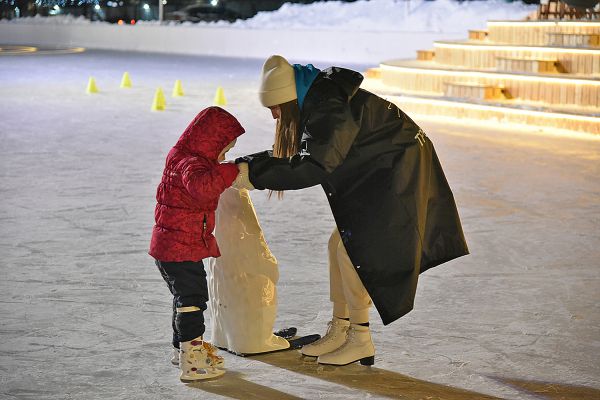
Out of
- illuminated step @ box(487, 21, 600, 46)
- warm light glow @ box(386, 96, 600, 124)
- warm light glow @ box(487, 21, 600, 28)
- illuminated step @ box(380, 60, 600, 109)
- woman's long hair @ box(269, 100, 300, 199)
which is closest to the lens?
woman's long hair @ box(269, 100, 300, 199)

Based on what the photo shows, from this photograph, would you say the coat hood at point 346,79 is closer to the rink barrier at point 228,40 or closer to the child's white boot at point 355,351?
the child's white boot at point 355,351

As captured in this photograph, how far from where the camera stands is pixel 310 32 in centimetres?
2544

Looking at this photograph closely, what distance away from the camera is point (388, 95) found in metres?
14.2

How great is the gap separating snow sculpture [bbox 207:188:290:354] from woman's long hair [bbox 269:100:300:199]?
42cm

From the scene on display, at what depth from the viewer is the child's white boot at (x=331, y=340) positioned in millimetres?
4031

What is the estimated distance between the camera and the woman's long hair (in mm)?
3715

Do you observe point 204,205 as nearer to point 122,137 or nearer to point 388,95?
point 122,137

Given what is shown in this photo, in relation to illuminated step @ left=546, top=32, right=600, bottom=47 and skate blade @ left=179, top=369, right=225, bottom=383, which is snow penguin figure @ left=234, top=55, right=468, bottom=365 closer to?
skate blade @ left=179, top=369, right=225, bottom=383

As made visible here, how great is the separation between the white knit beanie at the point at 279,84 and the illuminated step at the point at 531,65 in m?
9.67

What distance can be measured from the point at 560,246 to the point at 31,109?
8968 mm

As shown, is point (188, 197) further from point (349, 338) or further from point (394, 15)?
point (394, 15)

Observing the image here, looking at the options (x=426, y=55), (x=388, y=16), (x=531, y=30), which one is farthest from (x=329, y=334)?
(x=388, y=16)

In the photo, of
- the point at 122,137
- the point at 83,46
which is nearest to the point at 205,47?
the point at 83,46

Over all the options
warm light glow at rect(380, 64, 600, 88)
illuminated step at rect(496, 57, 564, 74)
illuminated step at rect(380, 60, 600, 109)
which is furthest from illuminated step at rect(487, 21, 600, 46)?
warm light glow at rect(380, 64, 600, 88)
